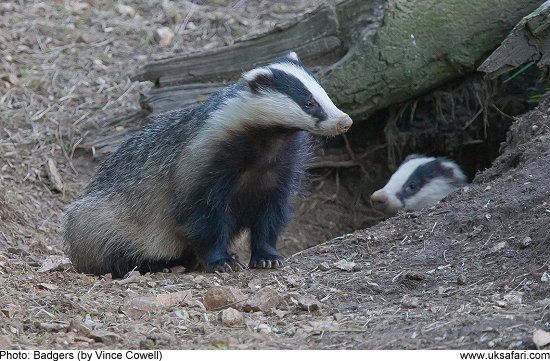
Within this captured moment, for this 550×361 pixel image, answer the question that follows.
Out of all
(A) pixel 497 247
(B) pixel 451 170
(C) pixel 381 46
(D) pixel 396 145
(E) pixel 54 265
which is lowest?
(B) pixel 451 170

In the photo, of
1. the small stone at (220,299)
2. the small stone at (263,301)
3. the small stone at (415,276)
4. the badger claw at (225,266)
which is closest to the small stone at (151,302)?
the small stone at (220,299)

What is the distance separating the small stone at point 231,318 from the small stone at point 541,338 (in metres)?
1.61

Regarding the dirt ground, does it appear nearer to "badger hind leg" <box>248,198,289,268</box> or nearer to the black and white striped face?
"badger hind leg" <box>248,198,289,268</box>

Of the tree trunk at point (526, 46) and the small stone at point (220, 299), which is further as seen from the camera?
the tree trunk at point (526, 46)

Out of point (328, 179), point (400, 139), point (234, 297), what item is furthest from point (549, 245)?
point (328, 179)

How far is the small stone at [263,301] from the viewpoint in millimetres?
5098

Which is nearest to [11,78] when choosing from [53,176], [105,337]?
[53,176]

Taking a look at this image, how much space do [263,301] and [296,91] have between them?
1609 millimetres

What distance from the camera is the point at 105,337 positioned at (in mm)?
4406

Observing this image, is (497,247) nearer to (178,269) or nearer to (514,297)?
(514,297)

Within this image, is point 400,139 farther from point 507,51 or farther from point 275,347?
point 275,347

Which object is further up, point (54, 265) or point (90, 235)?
point (54, 265)

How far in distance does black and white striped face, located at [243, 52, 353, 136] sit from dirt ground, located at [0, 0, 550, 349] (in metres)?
1.01

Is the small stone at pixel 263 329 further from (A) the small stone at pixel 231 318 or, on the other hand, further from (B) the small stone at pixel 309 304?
(B) the small stone at pixel 309 304
